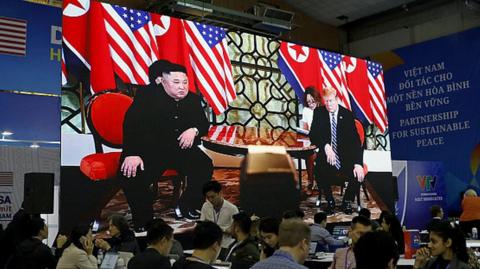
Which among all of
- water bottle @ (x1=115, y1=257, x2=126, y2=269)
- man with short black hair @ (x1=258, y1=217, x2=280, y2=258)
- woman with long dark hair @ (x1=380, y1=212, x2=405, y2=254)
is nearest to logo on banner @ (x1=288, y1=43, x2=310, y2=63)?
woman with long dark hair @ (x1=380, y1=212, x2=405, y2=254)

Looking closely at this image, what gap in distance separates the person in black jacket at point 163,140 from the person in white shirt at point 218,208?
5.00 feet

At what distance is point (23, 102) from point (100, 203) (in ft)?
9.74

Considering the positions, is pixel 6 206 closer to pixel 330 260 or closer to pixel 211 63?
pixel 211 63

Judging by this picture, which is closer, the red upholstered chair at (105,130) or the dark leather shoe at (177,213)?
the red upholstered chair at (105,130)

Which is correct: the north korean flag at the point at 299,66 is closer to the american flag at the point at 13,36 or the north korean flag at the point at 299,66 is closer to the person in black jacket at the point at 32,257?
the american flag at the point at 13,36

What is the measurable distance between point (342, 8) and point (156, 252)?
42.0 ft

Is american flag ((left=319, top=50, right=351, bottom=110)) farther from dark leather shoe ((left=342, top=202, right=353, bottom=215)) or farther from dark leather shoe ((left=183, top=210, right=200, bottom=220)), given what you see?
dark leather shoe ((left=183, top=210, right=200, bottom=220))

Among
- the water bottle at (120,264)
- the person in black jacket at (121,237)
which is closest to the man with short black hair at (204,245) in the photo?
the water bottle at (120,264)

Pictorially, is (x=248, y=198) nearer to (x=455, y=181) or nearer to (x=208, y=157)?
(x=208, y=157)

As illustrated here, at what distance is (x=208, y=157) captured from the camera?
334 inches

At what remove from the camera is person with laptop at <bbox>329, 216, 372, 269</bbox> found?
4188mm

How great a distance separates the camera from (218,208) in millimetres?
6391

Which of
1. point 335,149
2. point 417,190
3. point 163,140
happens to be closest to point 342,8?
point 417,190

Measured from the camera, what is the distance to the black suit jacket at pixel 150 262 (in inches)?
137
